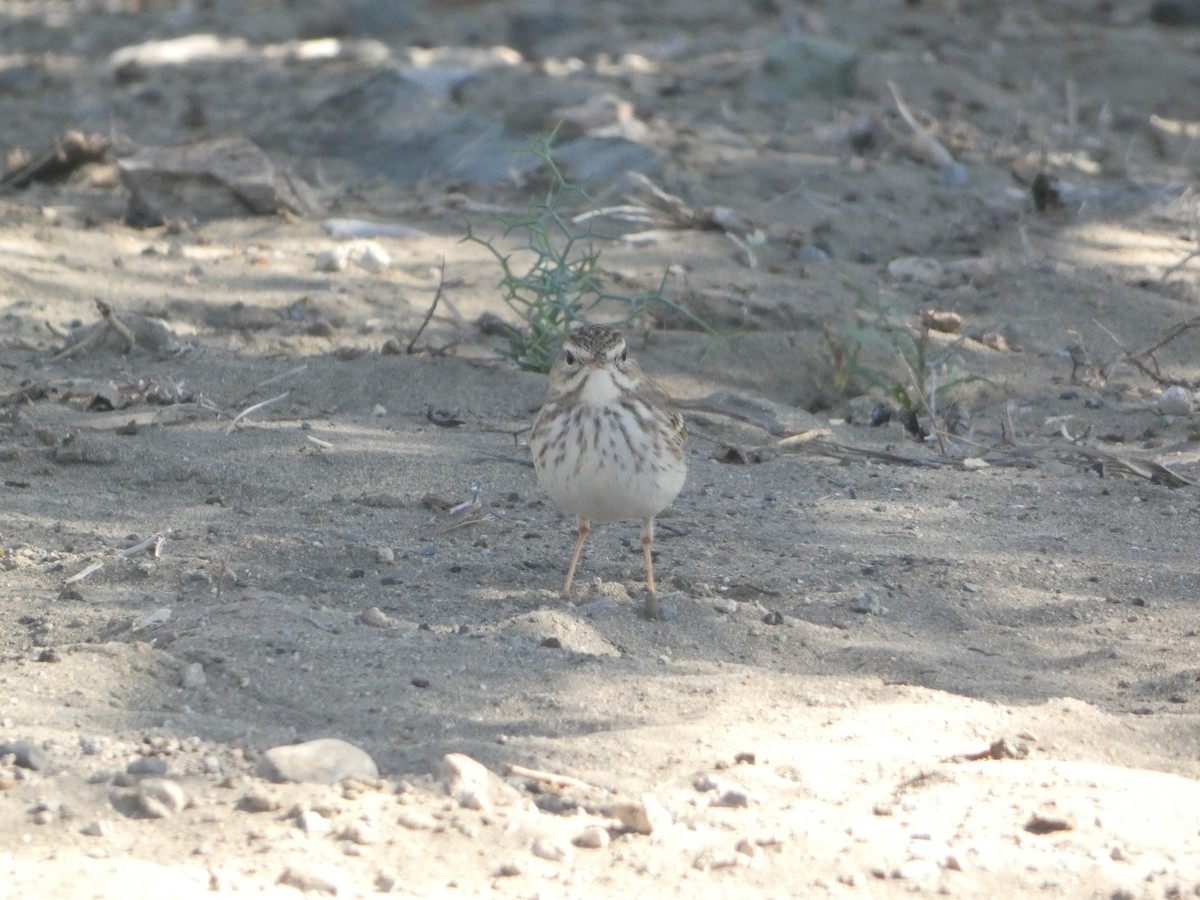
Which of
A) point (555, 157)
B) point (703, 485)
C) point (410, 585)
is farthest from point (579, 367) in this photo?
→ point (555, 157)

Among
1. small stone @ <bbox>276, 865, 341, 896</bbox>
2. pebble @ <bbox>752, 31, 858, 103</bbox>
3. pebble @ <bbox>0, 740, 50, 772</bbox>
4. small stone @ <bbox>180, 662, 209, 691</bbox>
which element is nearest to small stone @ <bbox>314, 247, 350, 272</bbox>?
small stone @ <bbox>180, 662, 209, 691</bbox>

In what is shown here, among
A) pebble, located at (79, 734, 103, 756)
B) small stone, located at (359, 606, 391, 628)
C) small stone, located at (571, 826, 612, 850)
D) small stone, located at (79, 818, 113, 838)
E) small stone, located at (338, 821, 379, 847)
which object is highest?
small stone, located at (79, 818, 113, 838)

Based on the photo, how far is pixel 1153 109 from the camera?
13.0m

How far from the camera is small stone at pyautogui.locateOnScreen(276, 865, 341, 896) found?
331cm

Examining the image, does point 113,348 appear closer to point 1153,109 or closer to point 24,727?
point 24,727

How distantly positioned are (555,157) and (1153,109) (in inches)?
199

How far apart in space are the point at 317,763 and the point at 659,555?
231 centimetres

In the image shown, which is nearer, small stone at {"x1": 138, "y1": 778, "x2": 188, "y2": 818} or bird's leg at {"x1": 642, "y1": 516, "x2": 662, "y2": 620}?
small stone at {"x1": 138, "y1": 778, "x2": 188, "y2": 818}

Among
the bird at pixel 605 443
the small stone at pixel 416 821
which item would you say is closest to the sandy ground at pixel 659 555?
the small stone at pixel 416 821

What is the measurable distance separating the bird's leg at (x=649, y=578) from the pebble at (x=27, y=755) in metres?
1.93

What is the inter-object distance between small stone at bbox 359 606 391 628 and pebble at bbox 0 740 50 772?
126 cm

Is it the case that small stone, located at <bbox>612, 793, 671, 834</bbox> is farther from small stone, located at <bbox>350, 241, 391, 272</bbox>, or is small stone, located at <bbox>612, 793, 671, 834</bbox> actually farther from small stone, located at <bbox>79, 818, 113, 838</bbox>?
small stone, located at <bbox>350, 241, 391, 272</bbox>

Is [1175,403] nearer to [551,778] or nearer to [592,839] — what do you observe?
[551,778]

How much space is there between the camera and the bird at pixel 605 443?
5.20 m
